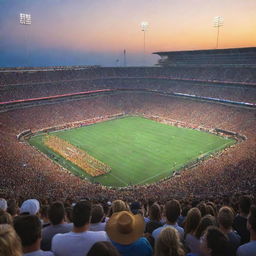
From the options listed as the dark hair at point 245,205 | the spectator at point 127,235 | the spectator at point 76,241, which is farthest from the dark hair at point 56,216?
the dark hair at point 245,205

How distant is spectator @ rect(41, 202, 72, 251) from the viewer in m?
4.81

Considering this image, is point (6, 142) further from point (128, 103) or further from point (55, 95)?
point (128, 103)

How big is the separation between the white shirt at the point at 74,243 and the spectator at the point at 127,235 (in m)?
0.22

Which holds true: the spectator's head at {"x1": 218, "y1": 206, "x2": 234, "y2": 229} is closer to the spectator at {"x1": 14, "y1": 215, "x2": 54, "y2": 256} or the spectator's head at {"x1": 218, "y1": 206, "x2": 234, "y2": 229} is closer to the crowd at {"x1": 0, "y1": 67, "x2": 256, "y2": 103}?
the spectator at {"x1": 14, "y1": 215, "x2": 54, "y2": 256}

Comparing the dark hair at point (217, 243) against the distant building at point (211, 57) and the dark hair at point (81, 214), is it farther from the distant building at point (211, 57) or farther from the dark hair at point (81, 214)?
the distant building at point (211, 57)

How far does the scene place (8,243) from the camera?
249 centimetres

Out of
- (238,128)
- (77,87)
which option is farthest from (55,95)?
(238,128)

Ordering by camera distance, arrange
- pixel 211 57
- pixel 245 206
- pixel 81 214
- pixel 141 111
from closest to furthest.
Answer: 1. pixel 81 214
2. pixel 245 206
3. pixel 141 111
4. pixel 211 57

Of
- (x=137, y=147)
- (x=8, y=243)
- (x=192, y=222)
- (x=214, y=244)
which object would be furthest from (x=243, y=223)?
(x=137, y=147)

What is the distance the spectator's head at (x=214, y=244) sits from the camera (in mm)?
3369

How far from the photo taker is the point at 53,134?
1766 inches

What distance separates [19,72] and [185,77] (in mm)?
39193

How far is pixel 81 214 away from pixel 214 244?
204cm

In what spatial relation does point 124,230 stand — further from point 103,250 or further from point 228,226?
point 228,226
